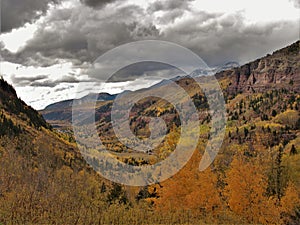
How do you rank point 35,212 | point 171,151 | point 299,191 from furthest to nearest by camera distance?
point 299,191 → point 171,151 → point 35,212

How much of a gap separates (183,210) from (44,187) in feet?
35.3

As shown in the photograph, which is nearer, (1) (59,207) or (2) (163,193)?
(1) (59,207)

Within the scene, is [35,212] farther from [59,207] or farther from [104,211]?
[104,211]

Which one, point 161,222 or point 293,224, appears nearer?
point 161,222

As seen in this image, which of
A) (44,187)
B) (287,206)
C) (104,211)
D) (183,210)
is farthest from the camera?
(287,206)

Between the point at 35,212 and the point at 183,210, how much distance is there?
11.5 meters

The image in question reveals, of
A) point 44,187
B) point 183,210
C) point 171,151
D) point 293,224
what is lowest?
point 293,224

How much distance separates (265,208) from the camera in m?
31.5

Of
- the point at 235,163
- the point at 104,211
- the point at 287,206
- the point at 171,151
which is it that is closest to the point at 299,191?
the point at 287,206

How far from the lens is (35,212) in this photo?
848 inches

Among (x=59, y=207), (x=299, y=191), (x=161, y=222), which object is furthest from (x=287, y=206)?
(x=59, y=207)

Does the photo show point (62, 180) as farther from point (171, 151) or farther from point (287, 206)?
point (287, 206)

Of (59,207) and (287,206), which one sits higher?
(59,207)

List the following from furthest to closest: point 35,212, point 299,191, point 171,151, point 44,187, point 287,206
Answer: point 299,191 < point 287,206 < point 171,151 < point 44,187 < point 35,212
